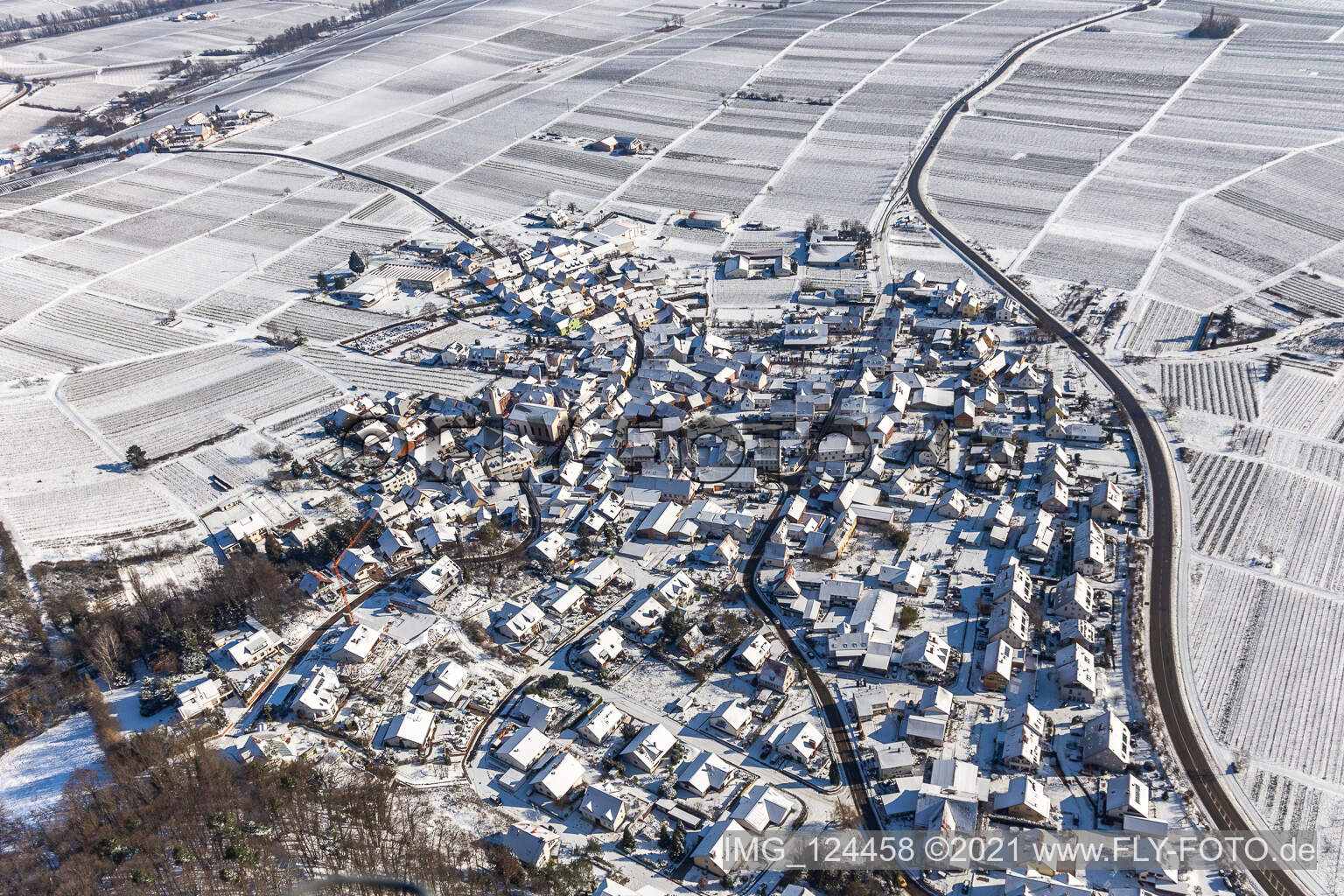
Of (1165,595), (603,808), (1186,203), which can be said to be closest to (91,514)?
(603,808)

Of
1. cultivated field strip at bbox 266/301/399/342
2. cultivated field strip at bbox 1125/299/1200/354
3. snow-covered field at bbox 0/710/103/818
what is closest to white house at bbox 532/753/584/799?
snow-covered field at bbox 0/710/103/818

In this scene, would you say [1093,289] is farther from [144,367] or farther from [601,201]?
[144,367]

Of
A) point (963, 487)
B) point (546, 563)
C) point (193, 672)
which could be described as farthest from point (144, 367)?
point (963, 487)

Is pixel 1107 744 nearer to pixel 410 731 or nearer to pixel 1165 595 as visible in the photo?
pixel 1165 595

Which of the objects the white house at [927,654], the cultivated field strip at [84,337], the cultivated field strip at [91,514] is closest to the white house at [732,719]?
the white house at [927,654]

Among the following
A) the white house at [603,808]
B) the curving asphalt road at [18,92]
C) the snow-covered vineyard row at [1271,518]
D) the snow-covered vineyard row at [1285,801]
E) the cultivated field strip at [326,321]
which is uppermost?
the curving asphalt road at [18,92]

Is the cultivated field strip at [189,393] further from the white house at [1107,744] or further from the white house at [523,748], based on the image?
the white house at [1107,744]
